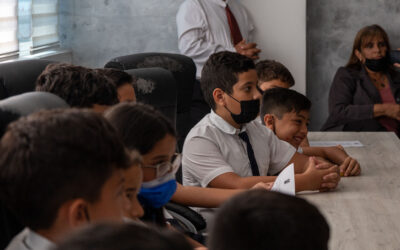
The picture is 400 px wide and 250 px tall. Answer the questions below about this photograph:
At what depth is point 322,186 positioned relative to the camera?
2.29 metres

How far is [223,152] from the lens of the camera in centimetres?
245

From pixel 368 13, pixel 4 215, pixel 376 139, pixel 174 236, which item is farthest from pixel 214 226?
pixel 368 13

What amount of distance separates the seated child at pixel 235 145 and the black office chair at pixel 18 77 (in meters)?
0.63

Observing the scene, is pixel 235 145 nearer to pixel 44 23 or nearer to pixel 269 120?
pixel 269 120

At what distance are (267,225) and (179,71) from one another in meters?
2.49

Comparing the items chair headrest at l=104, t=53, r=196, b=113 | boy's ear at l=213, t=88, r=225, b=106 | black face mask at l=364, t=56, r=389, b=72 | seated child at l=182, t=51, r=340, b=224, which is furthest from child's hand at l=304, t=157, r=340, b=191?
black face mask at l=364, t=56, r=389, b=72

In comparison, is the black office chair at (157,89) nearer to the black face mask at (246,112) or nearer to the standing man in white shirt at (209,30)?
the black face mask at (246,112)

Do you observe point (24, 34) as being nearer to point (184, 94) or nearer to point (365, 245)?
point (184, 94)

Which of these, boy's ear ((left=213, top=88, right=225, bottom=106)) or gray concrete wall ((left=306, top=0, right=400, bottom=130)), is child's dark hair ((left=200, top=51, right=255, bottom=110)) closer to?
boy's ear ((left=213, top=88, right=225, bottom=106))

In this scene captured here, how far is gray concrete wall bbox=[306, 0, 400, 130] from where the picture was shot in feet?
17.3

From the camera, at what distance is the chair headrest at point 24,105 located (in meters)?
1.29

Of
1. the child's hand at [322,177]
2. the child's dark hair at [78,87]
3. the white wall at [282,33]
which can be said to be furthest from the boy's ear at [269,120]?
the white wall at [282,33]

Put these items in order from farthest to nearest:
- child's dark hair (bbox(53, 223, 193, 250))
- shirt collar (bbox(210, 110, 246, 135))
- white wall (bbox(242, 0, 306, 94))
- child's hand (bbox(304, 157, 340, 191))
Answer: white wall (bbox(242, 0, 306, 94))
shirt collar (bbox(210, 110, 246, 135))
child's hand (bbox(304, 157, 340, 191))
child's dark hair (bbox(53, 223, 193, 250))

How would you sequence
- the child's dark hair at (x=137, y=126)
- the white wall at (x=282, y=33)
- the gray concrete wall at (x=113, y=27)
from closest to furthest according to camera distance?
the child's dark hair at (x=137, y=126)
the gray concrete wall at (x=113, y=27)
the white wall at (x=282, y=33)
